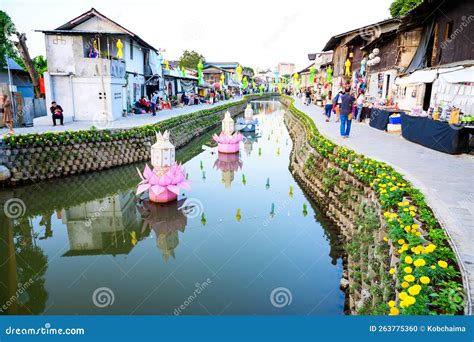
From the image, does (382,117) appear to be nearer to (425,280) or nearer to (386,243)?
(386,243)

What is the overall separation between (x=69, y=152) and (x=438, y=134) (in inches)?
554

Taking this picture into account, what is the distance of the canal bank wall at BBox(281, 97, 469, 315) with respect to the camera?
4.12 meters

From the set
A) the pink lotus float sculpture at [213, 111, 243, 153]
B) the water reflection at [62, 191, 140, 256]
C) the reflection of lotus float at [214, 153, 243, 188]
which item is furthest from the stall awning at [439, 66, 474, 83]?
the water reflection at [62, 191, 140, 256]

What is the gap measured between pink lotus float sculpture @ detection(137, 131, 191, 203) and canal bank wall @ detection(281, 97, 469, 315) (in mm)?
4707

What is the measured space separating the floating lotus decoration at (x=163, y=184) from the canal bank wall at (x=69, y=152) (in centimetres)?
534

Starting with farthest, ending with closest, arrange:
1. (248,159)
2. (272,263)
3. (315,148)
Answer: (248,159), (315,148), (272,263)

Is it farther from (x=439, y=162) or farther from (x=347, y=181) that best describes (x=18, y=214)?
(x=439, y=162)

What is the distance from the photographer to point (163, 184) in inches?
447

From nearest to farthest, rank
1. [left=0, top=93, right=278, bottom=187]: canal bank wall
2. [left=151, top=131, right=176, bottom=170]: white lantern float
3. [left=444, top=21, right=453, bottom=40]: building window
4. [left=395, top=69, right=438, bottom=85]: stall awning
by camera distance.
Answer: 1. [left=151, top=131, right=176, bottom=170]: white lantern float
2. [left=0, top=93, right=278, bottom=187]: canal bank wall
3. [left=395, top=69, right=438, bottom=85]: stall awning
4. [left=444, top=21, right=453, bottom=40]: building window

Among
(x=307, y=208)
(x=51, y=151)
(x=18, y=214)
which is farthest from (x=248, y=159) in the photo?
(x=18, y=214)

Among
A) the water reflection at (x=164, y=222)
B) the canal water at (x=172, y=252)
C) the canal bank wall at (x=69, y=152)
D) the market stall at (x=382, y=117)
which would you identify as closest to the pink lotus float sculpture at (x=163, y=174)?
the water reflection at (x=164, y=222)

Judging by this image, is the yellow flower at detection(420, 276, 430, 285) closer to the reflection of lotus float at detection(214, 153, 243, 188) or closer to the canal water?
the canal water

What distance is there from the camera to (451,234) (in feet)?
18.1

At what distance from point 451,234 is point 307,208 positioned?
6.17 metres
